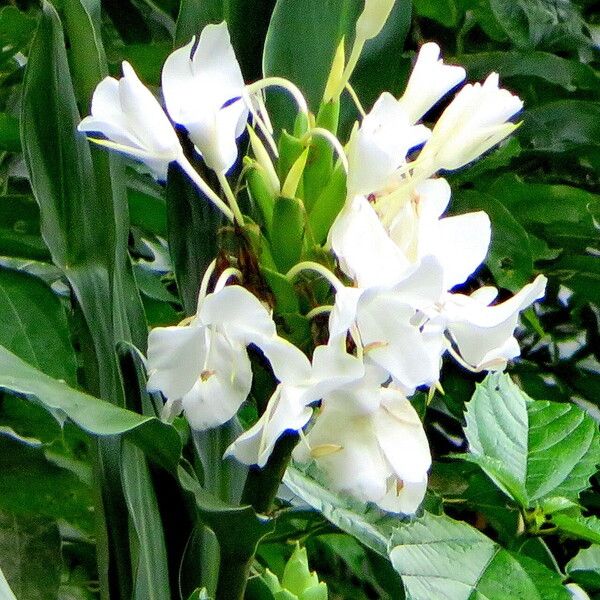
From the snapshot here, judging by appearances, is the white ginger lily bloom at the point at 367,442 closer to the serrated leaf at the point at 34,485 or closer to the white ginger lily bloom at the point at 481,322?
the white ginger lily bloom at the point at 481,322

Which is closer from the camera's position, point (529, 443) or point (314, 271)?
point (314, 271)

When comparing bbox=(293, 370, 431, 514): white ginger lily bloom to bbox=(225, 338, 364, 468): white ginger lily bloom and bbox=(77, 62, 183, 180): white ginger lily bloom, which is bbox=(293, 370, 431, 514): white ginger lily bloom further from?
bbox=(77, 62, 183, 180): white ginger lily bloom

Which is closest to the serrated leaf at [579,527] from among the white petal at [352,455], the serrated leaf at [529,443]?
the serrated leaf at [529,443]

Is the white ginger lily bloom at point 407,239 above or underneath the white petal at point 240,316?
above

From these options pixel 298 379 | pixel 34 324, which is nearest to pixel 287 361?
pixel 298 379

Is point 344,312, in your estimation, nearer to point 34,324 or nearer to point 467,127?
point 467,127

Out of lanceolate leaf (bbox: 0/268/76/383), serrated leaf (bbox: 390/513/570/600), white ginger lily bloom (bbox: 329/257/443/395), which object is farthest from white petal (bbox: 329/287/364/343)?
lanceolate leaf (bbox: 0/268/76/383)
